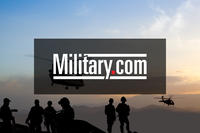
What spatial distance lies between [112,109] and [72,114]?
889 centimetres

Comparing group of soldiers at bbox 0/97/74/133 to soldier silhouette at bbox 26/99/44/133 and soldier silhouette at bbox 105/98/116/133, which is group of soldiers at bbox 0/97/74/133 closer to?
soldier silhouette at bbox 26/99/44/133

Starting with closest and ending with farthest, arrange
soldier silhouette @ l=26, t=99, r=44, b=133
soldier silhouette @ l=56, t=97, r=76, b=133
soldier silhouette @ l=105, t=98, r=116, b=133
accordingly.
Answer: soldier silhouette @ l=56, t=97, r=76, b=133, soldier silhouette @ l=26, t=99, r=44, b=133, soldier silhouette @ l=105, t=98, r=116, b=133

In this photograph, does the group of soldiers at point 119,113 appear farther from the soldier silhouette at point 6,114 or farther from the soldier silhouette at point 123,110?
the soldier silhouette at point 6,114

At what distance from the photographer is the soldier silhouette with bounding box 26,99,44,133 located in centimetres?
1848

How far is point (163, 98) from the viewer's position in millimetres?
85250

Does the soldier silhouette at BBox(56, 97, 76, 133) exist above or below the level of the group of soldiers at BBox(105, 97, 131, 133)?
above

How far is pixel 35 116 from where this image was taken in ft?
60.9

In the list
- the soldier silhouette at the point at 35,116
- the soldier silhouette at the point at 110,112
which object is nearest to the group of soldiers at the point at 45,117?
the soldier silhouette at the point at 35,116

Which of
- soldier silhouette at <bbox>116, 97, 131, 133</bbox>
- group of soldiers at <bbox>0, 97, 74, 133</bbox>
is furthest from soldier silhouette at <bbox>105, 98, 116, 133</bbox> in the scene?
group of soldiers at <bbox>0, 97, 74, 133</bbox>

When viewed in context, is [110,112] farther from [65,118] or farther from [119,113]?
[65,118]

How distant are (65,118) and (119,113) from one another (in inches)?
353

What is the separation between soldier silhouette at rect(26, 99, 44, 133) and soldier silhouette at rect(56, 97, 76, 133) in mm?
6692

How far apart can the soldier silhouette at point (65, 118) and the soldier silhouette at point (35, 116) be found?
6.69 m

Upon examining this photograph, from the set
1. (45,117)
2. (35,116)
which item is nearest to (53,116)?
(35,116)
